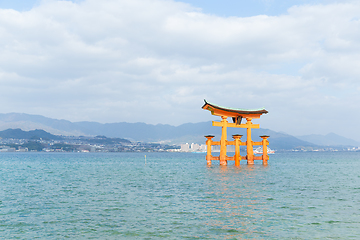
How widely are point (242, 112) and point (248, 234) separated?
41.1 metres

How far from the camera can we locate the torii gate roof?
171 feet

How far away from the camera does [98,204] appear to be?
70.8 feet

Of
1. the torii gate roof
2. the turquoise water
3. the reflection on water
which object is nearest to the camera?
the turquoise water

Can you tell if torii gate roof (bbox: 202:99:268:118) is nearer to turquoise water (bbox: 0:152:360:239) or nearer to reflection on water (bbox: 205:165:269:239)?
reflection on water (bbox: 205:165:269:239)

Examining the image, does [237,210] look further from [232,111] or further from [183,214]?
[232,111]

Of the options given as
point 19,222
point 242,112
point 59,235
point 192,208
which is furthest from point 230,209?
point 242,112

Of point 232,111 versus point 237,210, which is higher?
point 232,111

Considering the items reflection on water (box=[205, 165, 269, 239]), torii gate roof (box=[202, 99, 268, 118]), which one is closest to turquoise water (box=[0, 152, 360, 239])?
reflection on water (box=[205, 165, 269, 239])

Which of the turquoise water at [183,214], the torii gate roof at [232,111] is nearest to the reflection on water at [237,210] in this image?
the turquoise water at [183,214]

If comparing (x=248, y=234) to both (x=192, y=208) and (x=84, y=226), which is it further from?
(x=84, y=226)

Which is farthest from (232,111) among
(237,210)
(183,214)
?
(183,214)

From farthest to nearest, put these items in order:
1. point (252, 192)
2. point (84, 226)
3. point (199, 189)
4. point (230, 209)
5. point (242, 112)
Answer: point (242, 112)
point (199, 189)
point (252, 192)
point (230, 209)
point (84, 226)

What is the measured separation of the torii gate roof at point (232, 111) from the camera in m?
52.0

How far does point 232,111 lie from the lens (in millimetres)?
53125
